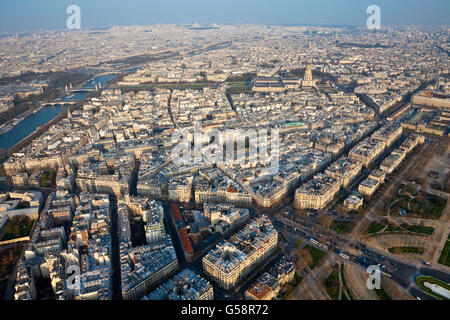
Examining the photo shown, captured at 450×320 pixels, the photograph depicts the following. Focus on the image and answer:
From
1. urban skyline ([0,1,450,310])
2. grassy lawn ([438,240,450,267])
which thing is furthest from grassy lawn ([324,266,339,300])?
grassy lawn ([438,240,450,267])

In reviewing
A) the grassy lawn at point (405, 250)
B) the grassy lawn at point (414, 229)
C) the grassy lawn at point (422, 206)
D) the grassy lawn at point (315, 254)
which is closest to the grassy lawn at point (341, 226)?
the grassy lawn at point (414, 229)

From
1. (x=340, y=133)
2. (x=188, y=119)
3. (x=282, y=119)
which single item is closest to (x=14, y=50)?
(x=188, y=119)

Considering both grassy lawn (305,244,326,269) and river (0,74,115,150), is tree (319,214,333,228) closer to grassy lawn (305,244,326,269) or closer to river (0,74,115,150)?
grassy lawn (305,244,326,269)

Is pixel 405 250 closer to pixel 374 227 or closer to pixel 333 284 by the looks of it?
pixel 374 227

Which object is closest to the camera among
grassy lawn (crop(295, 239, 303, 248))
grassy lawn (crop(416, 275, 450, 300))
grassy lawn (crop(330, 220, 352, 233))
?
grassy lawn (crop(416, 275, 450, 300))

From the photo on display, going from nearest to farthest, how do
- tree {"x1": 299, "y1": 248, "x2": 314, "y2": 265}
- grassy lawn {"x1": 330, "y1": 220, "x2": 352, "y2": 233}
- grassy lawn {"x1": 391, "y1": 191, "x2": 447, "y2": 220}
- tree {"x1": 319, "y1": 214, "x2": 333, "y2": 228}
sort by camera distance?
tree {"x1": 299, "y1": 248, "x2": 314, "y2": 265} < grassy lawn {"x1": 330, "y1": 220, "x2": 352, "y2": 233} < tree {"x1": 319, "y1": 214, "x2": 333, "y2": 228} < grassy lawn {"x1": 391, "y1": 191, "x2": 447, "y2": 220}
